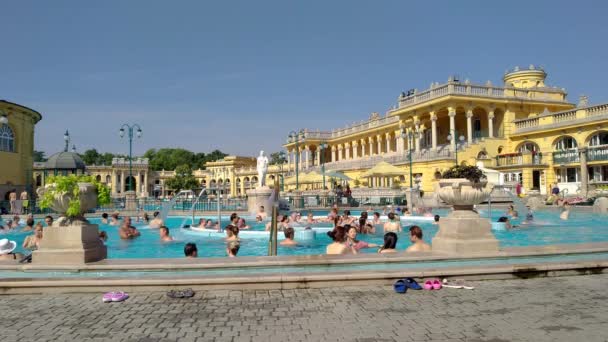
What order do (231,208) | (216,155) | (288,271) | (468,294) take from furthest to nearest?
(216,155), (231,208), (288,271), (468,294)

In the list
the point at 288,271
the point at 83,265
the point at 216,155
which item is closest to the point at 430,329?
the point at 288,271

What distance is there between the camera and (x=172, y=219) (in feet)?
81.6

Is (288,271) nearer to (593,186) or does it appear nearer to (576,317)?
(576,317)

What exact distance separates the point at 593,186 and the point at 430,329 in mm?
33409

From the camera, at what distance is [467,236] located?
784cm

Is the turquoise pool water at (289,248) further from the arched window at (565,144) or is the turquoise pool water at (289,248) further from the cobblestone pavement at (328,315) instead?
the arched window at (565,144)

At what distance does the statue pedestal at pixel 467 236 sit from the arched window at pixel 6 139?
125 ft

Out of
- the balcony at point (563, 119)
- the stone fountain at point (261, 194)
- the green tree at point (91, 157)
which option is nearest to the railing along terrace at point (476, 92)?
the balcony at point (563, 119)

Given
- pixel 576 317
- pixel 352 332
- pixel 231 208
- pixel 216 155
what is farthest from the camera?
pixel 216 155

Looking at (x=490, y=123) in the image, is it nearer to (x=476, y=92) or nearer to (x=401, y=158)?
(x=476, y=92)

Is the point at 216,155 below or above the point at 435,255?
above

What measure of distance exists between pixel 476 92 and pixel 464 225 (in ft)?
123

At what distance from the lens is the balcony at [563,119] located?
34188 millimetres

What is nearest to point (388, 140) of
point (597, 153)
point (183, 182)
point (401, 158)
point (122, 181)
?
point (401, 158)
